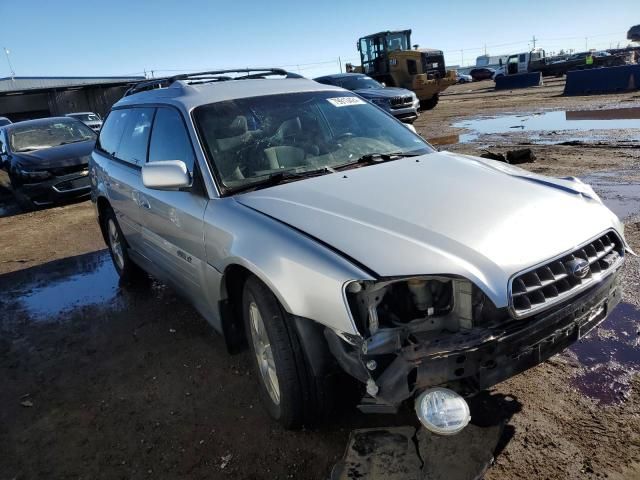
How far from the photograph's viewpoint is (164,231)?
11.7 feet

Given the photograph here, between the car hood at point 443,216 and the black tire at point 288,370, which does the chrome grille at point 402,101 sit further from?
the black tire at point 288,370

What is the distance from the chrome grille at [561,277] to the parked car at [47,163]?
920 centimetres

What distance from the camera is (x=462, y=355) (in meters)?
1.92

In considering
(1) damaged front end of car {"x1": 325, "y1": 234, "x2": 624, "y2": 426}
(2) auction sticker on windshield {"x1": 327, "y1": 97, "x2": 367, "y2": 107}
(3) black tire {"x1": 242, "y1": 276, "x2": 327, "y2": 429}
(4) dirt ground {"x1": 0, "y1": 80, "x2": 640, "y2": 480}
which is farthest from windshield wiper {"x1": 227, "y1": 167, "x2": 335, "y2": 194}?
(4) dirt ground {"x1": 0, "y1": 80, "x2": 640, "y2": 480}

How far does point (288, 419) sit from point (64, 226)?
7.00 metres

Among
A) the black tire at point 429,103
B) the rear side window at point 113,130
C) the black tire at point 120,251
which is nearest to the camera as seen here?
the rear side window at point 113,130

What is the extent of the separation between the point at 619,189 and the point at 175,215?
555cm

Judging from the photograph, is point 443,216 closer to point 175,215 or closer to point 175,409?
point 175,215

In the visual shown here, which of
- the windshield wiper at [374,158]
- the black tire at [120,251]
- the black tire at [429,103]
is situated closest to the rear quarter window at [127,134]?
the black tire at [120,251]

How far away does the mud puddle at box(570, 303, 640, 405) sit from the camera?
2.69m

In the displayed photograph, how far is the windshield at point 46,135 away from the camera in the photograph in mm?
10062

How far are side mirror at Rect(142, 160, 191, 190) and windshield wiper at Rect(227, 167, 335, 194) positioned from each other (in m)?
0.28

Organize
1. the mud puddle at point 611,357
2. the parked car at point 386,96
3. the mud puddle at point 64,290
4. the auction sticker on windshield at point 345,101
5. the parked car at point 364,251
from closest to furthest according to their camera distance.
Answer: the parked car at point 364,251 → the mud puddle at point 611,357 → the auction sticker on windshield at point 345,101 → the mud puddle at point 64,290 → the parked car at point 386,96

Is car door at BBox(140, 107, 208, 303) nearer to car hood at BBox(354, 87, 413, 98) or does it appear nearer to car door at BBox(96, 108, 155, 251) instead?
car door at BBox(96, 108, 155, 251)
